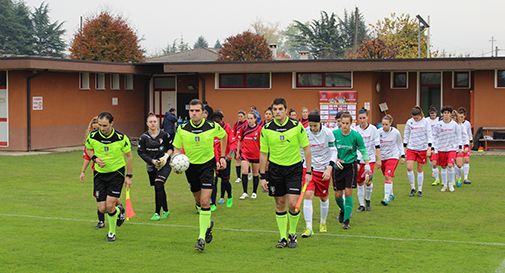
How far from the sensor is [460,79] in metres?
34.4

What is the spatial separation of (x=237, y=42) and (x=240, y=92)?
24.6m

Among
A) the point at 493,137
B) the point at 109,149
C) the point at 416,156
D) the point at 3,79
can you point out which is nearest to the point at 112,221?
the point at 109,149

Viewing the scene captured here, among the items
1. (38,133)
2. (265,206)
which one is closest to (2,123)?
(38,133)

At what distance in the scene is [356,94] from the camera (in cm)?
3397

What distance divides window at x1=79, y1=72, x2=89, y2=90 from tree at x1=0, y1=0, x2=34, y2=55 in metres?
46.2

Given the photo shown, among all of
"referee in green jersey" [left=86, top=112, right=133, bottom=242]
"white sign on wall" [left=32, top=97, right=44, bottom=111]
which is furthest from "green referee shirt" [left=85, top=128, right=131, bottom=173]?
"white sign on wall" [left=32, top=97, right=44, bottom=111]

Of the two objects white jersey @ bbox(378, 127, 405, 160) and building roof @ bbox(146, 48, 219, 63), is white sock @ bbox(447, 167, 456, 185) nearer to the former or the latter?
white jersey @ bbox(378, 127, 405, 160)

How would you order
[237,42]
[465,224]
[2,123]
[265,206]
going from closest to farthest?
[465,224] → [265,206] → [2,123] → [237,42]

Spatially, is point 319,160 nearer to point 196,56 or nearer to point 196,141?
point 196,141

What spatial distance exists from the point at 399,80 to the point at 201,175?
2553 cm

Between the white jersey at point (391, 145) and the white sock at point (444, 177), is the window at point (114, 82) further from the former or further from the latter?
the white jersey at point (391, 145)

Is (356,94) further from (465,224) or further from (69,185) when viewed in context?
(465,224)

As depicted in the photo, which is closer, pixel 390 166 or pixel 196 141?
pixel 196 141

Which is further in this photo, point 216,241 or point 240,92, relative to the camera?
point 240,92
